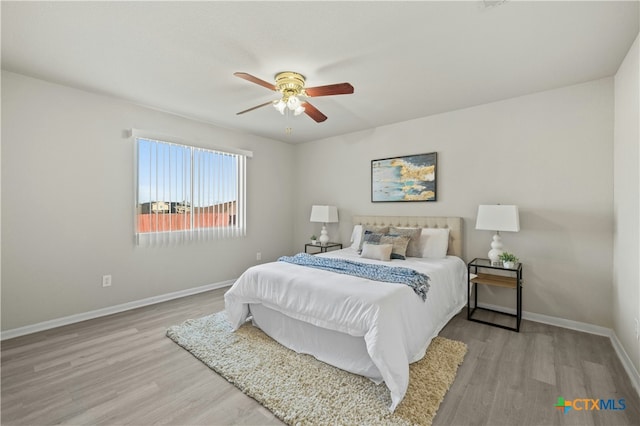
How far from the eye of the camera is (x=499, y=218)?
10.1 ft

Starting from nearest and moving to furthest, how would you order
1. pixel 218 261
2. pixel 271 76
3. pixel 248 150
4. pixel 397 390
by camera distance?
1. pixel 397 390
2. pixel 271 76
3. pixel 218 261
4. pixel 248 150

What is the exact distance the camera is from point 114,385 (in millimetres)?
2031

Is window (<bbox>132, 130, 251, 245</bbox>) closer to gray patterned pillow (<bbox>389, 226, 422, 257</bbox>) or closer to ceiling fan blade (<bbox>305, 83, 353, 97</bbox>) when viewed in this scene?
ceiling fan blade (<bbox>305, 83, 353, 97</bbox>)

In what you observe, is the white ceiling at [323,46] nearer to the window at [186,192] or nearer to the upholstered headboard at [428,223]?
the window at [186,192]

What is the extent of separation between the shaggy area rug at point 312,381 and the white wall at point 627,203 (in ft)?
4.20

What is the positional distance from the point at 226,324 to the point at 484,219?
3039 millimetres

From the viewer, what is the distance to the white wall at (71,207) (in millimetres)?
2770

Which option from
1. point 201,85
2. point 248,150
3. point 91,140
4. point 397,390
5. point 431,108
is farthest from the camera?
point 248,150

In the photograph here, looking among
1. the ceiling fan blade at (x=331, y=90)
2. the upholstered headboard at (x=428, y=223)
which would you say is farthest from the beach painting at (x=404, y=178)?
the ceiling fan blade at (x=331, y=90)

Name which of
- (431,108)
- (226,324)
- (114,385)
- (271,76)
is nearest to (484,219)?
(431,108)

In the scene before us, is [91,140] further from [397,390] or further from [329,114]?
[397,390]

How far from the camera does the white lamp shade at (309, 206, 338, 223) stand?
4758 millimetres

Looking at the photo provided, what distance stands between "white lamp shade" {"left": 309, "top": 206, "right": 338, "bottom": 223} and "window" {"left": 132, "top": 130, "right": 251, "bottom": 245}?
1.22 metres

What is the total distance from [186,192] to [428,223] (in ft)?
11.3
